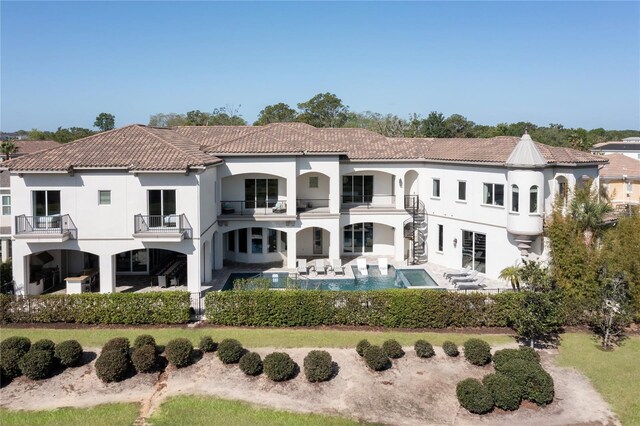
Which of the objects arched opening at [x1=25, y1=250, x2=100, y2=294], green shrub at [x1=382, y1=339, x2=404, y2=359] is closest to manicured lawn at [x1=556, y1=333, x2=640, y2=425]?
green shrub at [x1=382, y1=339, x2=404, y2=359]

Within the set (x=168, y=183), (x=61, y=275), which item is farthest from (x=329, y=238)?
(x=61, y=275)

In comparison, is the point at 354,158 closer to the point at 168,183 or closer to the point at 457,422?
the point at 168,183

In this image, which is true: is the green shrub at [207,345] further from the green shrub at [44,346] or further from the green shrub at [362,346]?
the green shrub at [362,346]

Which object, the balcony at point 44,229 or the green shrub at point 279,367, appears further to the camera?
the balcony at point 44,229

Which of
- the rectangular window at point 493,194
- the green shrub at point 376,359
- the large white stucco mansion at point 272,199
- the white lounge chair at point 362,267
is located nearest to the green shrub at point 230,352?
the green shrub at point 376,359

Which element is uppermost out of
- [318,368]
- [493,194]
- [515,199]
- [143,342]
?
[493,194]

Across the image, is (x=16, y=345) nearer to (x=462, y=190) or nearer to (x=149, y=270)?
(x=149, y=270)

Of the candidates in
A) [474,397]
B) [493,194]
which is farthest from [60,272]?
[493,194]
